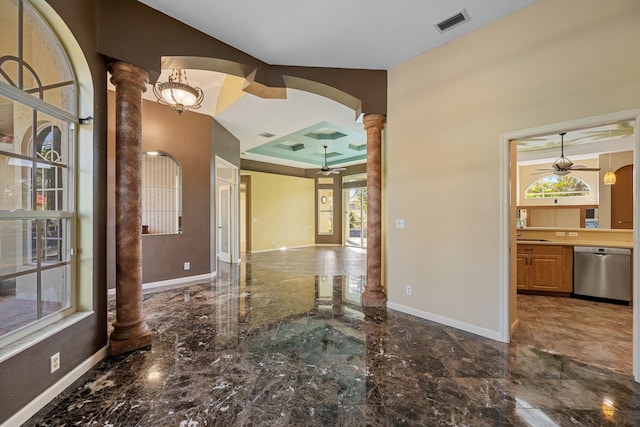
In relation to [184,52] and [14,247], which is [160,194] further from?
[14,247]

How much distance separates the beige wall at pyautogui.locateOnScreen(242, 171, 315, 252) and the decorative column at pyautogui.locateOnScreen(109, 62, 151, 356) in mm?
6501

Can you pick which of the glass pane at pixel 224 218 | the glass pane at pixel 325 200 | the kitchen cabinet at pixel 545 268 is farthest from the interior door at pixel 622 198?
the glass pane at pixel 224 218

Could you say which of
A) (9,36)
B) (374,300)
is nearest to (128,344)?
(9,36)

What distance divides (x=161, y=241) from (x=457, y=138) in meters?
4.95

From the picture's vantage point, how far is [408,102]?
3.54m

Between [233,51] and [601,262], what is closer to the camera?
[233,51]

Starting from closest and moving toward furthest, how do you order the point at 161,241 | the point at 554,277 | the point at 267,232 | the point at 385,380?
the point at 385,380 < the point at 554,277 < the point at 161,241 < the point at 267,232

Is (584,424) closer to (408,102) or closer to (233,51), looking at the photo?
(408,102)

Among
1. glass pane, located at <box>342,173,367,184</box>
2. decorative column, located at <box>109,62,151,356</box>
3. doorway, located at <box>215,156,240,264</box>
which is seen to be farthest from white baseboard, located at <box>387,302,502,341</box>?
glass pane, located at <box>342,173,367,184</box>

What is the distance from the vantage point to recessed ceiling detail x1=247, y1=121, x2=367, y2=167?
688 cm

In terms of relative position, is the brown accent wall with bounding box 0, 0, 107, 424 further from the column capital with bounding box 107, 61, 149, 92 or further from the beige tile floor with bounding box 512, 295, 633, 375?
the beige tile floor with bounding box 512, 295, 633, 375

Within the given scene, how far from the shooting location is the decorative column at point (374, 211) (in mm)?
3787

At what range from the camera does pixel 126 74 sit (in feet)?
8.25

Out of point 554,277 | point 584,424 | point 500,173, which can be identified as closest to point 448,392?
point 584,424
